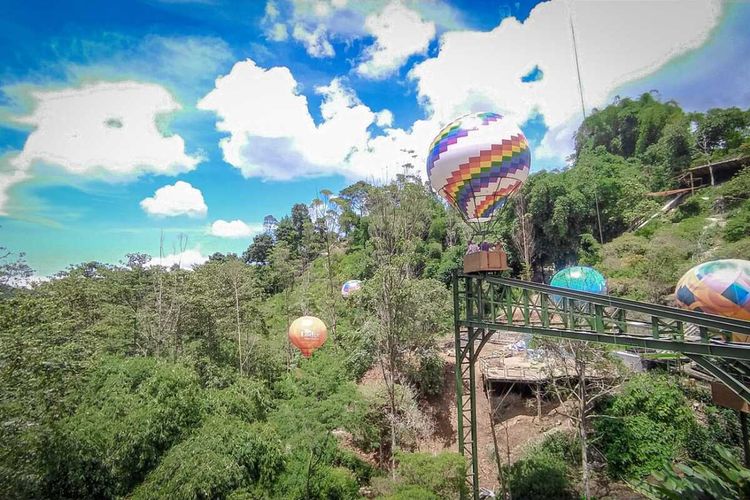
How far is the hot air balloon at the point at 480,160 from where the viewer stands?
8.61 metres

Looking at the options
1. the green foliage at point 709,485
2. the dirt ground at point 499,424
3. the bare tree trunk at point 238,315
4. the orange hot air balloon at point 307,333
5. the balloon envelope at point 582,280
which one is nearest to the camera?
the green foliage at point 709,485

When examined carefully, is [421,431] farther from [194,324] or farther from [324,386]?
[194,324]

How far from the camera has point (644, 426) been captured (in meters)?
13.3

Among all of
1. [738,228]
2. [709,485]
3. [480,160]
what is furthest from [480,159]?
[738,228]

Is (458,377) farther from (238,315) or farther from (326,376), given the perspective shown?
(238,315)

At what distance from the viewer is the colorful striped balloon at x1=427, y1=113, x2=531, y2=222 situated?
339 inches

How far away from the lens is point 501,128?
865 centimetres

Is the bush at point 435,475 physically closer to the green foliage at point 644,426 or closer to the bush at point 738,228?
the green foliage at point 644,426

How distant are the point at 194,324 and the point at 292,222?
39906mm

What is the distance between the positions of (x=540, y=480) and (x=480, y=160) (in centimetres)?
1118

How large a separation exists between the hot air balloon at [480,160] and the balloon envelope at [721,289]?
5.60 metres

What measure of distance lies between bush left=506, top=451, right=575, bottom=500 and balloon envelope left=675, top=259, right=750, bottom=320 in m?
7.19

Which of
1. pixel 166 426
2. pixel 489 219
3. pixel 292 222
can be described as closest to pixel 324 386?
pixel 166 426

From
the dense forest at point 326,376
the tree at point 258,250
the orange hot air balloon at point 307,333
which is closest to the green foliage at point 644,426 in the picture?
the dense forest at point 326,376
